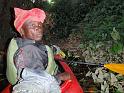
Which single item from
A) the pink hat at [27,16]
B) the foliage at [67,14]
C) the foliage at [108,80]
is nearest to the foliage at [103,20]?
the foliage at [67,14]

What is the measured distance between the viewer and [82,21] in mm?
8250

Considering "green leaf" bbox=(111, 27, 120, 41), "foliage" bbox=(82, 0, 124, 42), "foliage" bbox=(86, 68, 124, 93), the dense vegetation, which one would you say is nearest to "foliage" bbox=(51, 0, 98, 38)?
the dense vegetation

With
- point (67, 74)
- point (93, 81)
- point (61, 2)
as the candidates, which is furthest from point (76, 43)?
point (67, 74)

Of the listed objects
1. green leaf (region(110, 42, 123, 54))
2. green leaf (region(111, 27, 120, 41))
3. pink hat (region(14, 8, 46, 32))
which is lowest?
green leaf (region(110, 42, 123, 54))

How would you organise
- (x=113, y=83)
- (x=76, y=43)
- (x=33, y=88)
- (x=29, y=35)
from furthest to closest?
(x=76, y=43)
(x=113, y=83)
(x=29, y=35)
(x=33, y=88)

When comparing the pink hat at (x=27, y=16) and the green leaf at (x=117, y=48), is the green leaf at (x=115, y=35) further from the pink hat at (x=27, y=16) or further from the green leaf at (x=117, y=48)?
the pink hat at (x=27, y=16)

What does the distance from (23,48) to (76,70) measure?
3.24m

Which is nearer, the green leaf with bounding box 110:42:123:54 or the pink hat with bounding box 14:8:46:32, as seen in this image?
the pink hat with bounding box 14:8:46:32

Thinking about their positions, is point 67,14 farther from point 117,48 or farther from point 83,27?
point 117,48

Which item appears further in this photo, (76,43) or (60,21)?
(60,21)

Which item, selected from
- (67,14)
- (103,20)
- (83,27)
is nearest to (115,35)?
(103,20)

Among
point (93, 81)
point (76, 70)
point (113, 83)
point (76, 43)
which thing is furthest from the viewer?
point (76, 43)

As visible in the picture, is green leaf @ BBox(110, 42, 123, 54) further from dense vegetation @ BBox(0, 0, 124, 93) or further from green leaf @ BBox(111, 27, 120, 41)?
green leaf @ BBox(111, 27, 120, 41)

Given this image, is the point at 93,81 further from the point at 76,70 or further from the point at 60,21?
the point at 60,21
